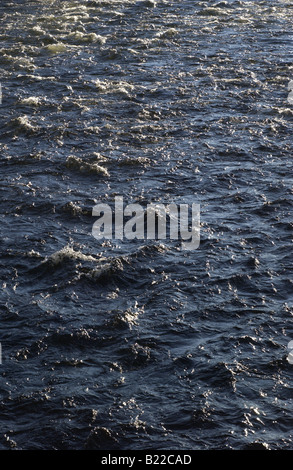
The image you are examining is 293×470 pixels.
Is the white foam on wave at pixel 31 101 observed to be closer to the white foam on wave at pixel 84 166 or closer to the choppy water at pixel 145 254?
the choppy water at pixel 145 254

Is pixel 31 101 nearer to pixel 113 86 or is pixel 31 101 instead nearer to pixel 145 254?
pixel 113 86

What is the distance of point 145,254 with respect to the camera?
1617cm

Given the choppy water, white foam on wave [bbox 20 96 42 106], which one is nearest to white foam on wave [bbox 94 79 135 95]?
the choppy water

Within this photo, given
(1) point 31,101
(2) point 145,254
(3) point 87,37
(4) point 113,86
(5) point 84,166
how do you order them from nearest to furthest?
(2) point 145,254 < (5) point 84,166 < (1) point 31,101 < (4) point 113,86 < (3) point 87,37

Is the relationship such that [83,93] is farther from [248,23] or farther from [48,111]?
[248,23]

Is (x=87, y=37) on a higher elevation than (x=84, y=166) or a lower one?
higher

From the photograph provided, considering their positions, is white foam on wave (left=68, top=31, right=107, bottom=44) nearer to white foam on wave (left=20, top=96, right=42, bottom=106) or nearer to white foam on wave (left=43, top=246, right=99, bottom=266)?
white foam on wave (left=20, top=96, right=42, bottom=106)

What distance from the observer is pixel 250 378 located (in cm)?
1263

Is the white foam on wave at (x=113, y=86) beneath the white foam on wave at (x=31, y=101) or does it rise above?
above

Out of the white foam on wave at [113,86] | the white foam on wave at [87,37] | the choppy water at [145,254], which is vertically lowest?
the choppy water at [145,254]

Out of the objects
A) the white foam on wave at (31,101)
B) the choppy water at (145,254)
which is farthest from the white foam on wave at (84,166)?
the white foam on wave at (31,101)

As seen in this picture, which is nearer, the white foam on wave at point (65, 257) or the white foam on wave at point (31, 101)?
the white foam on wave at point (65, 257)

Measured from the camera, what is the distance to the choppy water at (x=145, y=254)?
11961 millimetres

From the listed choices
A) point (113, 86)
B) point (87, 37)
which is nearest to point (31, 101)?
point (113, 86)
